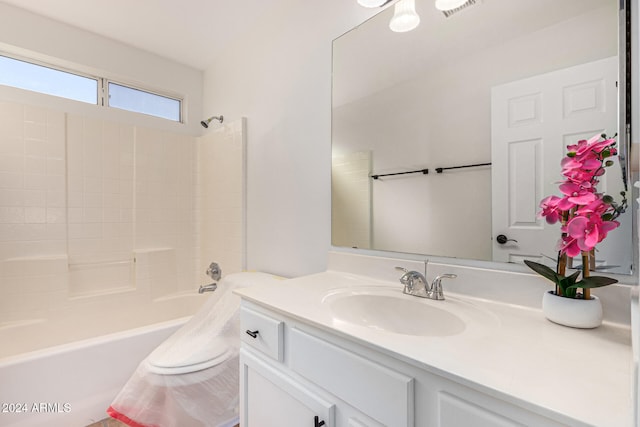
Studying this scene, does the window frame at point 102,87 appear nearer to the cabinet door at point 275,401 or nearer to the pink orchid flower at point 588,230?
the cabinet door at point 275,401

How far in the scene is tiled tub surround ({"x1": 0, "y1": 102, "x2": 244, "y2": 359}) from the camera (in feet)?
6.20

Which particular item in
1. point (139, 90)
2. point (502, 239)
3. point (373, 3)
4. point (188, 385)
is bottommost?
point (188, 385)

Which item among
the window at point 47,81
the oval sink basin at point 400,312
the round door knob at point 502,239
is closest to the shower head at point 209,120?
the window at point 47,81

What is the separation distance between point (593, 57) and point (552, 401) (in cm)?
90

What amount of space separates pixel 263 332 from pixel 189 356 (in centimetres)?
59

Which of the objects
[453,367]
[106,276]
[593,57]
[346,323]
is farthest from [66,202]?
[593,57]

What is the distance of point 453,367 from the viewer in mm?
543

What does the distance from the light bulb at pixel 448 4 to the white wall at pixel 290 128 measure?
0.34m

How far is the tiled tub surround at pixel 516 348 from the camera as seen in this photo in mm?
449

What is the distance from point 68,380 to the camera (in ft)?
4.87

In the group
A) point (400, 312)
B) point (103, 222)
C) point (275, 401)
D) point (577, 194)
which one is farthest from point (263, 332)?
point (103, 222)

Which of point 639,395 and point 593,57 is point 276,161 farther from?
point 639,395

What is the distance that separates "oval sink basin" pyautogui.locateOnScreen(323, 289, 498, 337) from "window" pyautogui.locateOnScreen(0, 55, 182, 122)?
2.39 meters

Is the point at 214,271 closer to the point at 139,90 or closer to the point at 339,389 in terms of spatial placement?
the point at 139,90
